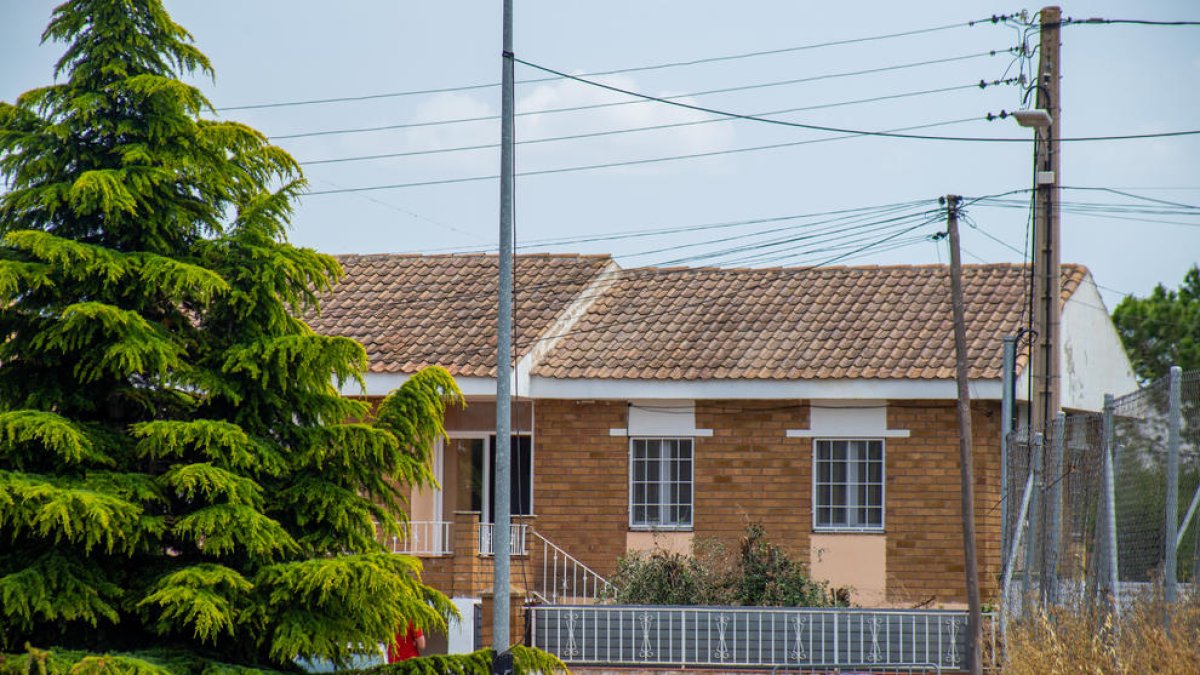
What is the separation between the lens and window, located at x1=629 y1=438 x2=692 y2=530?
24.5 m

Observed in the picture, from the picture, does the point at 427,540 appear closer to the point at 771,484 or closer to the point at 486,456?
the point at 486,456

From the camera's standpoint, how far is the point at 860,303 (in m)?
25.8

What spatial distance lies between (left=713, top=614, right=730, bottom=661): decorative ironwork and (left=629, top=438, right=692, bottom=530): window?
15.4 ft

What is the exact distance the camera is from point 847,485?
23922 millimetres

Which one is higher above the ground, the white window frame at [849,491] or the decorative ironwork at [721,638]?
the white window frame at [849,491]

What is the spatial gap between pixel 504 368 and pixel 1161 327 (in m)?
38.1

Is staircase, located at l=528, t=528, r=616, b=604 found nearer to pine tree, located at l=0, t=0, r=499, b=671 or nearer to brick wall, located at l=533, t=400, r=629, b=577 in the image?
brick wall, located at l=533, t=400, r=629, b=577

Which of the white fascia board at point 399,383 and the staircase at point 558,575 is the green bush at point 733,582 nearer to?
the staircase at point 558,575

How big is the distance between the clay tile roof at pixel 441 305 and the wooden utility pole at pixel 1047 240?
9.19 m

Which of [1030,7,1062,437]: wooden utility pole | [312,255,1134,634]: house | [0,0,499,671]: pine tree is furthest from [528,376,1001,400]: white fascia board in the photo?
[0,0,499,671]: pine tree

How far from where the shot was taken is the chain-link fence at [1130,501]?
368 inches

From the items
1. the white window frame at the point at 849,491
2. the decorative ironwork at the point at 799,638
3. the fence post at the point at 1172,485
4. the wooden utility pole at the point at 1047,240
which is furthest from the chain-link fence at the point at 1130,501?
the white window frame at the point at 849,491

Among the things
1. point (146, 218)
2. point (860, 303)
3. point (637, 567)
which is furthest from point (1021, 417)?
point (146, 218)

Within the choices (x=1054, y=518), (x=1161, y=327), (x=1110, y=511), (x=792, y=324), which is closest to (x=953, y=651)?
→ (x=1054, y=518)
